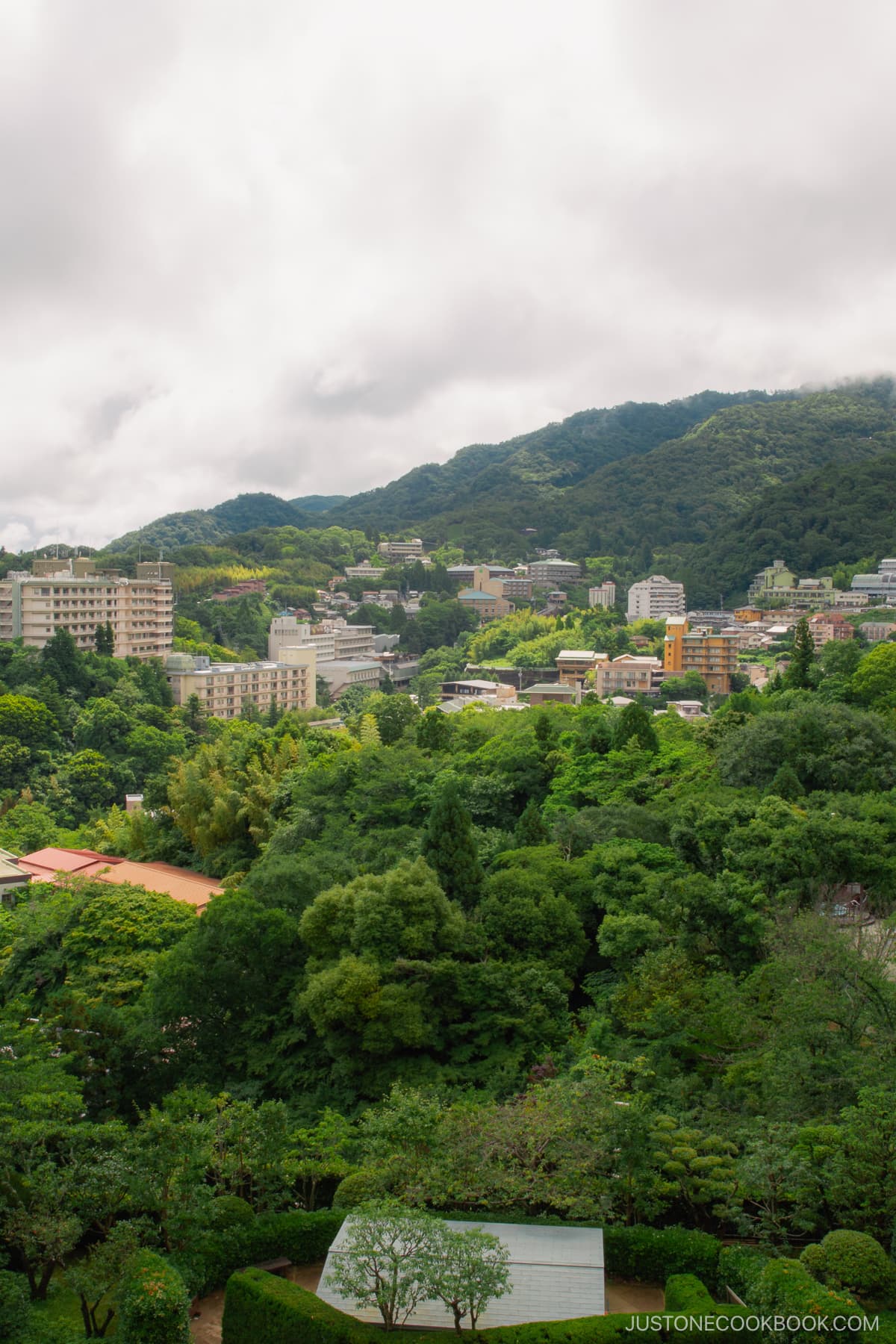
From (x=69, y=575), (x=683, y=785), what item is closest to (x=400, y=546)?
(x=69, y=575)

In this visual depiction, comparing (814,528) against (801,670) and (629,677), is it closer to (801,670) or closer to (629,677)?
(629,677)

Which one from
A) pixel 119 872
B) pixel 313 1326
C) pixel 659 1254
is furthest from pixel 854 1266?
pixel 119 872

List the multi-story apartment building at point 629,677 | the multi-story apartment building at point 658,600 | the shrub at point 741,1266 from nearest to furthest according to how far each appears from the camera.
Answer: the shrub at point 741,1266 → the multi-story apartment building at point 629,677 → the multi-story apartment building at point 658,600

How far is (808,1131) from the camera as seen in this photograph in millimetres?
9188

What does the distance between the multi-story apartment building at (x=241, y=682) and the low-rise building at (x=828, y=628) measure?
25.6 m

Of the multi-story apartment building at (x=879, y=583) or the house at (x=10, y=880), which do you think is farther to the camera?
the multi-story apartment building at (x=879, y=583)

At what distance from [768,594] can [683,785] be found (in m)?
51.4

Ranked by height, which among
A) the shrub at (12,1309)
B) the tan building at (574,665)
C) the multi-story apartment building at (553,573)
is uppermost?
the multi-story apartment building at (553,573)

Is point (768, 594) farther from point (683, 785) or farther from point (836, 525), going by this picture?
point (683, 785)

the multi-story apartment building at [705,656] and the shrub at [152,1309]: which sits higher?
the multi-story apartment building at [705,656]

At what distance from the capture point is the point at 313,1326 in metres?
8.28

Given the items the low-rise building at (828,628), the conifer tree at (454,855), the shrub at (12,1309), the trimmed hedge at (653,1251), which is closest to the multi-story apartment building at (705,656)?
the low-rise building at (828,628)

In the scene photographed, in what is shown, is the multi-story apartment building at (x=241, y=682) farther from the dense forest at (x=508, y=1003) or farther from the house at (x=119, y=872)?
the dense forest at (x=508, y=1003)

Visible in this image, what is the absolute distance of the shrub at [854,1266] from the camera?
7895 millimetres
